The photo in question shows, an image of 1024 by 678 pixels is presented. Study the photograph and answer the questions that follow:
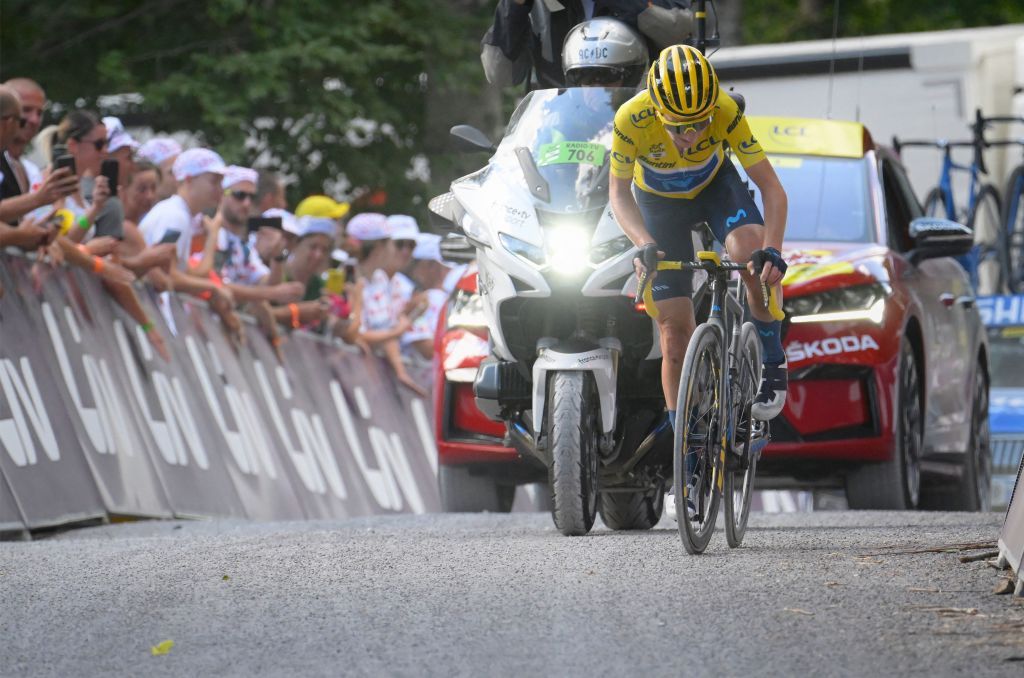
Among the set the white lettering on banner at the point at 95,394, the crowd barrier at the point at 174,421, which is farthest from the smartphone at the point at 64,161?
the white lettering on banner at the point at 95,394

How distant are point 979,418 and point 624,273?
4801 millimetres

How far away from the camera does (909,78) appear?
19.6m

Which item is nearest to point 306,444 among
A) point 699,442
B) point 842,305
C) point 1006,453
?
point 842,305

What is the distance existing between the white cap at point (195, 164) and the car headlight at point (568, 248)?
5147mm

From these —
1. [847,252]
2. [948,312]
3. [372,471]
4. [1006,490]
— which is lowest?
[1006,490]

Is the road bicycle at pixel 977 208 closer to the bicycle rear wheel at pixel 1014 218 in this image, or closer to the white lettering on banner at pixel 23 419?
the bicycle rear wheel at pixel 1014 218

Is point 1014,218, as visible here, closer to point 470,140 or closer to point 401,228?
point 401,228

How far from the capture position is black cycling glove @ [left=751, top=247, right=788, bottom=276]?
783 cm

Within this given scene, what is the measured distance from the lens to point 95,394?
449 inches

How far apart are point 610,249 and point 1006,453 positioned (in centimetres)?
818

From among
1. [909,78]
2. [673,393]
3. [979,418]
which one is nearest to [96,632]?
[673,393]

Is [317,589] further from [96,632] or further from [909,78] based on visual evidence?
[909,78]

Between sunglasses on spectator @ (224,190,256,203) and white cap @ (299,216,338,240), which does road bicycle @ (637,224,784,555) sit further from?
white cap @ (299,216,338,240)

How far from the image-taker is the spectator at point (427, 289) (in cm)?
1773
